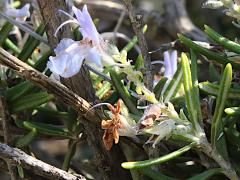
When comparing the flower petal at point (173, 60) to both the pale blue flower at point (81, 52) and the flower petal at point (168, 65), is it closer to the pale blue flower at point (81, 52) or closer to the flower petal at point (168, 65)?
the flower petal at point (168, 65)

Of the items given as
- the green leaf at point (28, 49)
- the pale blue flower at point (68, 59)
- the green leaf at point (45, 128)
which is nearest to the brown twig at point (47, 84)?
the pale blue flower at point (68, 59)

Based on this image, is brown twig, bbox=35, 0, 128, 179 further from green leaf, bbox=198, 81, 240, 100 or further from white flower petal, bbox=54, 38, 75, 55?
green leaf, bbox=198, 81, 240, 100

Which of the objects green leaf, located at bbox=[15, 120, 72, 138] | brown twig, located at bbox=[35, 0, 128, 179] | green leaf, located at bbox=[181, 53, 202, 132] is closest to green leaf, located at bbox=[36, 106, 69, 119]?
green leaf, located at bbox=[15, 120, 72, 138]

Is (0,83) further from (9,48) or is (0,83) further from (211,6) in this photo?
(211,6)

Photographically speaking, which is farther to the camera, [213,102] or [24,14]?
[24,14]

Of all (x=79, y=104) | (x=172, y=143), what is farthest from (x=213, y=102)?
(x=79, y=104)

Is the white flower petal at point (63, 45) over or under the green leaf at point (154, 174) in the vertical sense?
over

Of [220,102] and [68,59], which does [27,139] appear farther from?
[220,102]
